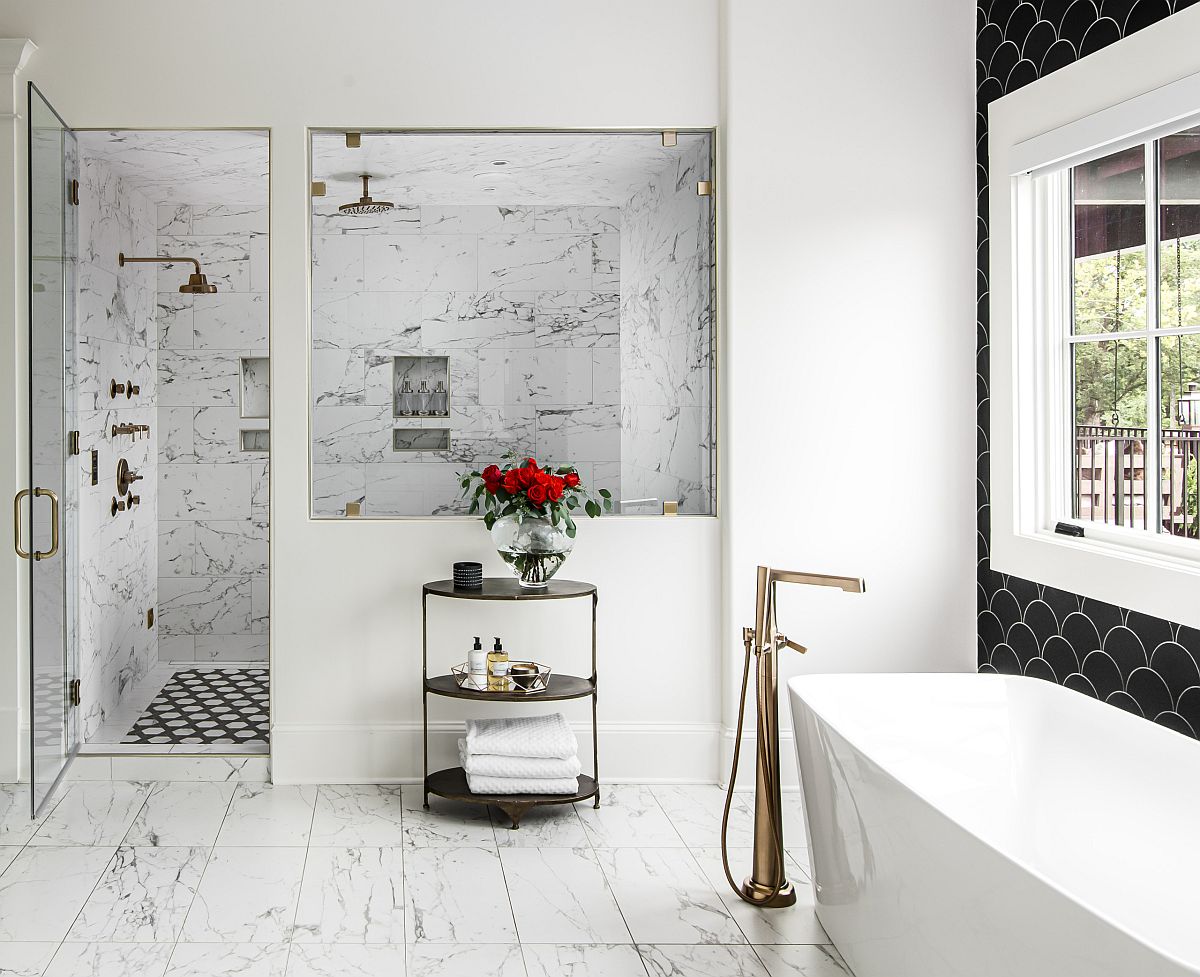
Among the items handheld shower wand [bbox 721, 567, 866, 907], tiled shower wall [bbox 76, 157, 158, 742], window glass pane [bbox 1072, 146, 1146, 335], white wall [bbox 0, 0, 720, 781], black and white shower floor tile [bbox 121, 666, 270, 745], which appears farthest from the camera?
tiled shower wall [bbox 76, 157, 158, 742]

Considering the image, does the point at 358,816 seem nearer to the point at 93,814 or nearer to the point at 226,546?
the point at 93,814

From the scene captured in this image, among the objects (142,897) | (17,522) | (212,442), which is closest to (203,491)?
(212,442)

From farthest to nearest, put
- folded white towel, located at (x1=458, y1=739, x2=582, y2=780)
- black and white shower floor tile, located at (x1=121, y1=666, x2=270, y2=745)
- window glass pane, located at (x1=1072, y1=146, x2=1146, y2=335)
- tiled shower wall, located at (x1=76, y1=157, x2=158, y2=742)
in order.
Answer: tiled shower wall, located at (x1=76, y1=157, x2=158, y2=742)
black and white shower floor tile, located at (x1=121, y1=666, x2=270, y2=745)
folded white towel, located at (x1=458, y1=739, x2=582, y2=780)
window glass pane, located at (x1=1072, y1=146, x2=1146, y2=335)

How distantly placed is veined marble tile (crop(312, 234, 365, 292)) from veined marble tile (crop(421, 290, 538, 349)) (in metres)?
0.28

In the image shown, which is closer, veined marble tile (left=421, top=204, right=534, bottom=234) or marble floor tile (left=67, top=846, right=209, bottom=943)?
marble floor tile (left=67, top=846, right=209, bottom=943)

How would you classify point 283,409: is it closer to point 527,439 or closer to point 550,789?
point 527,439

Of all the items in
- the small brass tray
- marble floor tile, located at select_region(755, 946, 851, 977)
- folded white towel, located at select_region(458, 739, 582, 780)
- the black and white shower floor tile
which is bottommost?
marble floor tile, located at select_region(755, 946, 851, 977)

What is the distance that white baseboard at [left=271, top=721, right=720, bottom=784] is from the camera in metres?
3.52

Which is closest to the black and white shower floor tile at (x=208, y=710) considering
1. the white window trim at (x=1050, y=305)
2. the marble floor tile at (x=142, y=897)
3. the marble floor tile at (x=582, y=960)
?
the marble floor tile at (x=142, y=897)

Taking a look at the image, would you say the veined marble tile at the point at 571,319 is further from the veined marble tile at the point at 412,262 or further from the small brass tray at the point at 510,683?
the small brass tray at the point at 510,683

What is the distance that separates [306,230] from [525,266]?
0.75m

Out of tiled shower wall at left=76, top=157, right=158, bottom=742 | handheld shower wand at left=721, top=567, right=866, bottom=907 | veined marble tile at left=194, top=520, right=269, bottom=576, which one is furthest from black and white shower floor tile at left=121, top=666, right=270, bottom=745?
handheld shower wand at left=721, top=567, right=866, bottom=907

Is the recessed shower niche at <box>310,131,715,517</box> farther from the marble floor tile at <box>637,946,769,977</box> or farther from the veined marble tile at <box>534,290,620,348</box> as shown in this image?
the marble floor tile at <box>637,946,769,977</box>

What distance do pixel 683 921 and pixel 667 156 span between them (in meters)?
2.45
